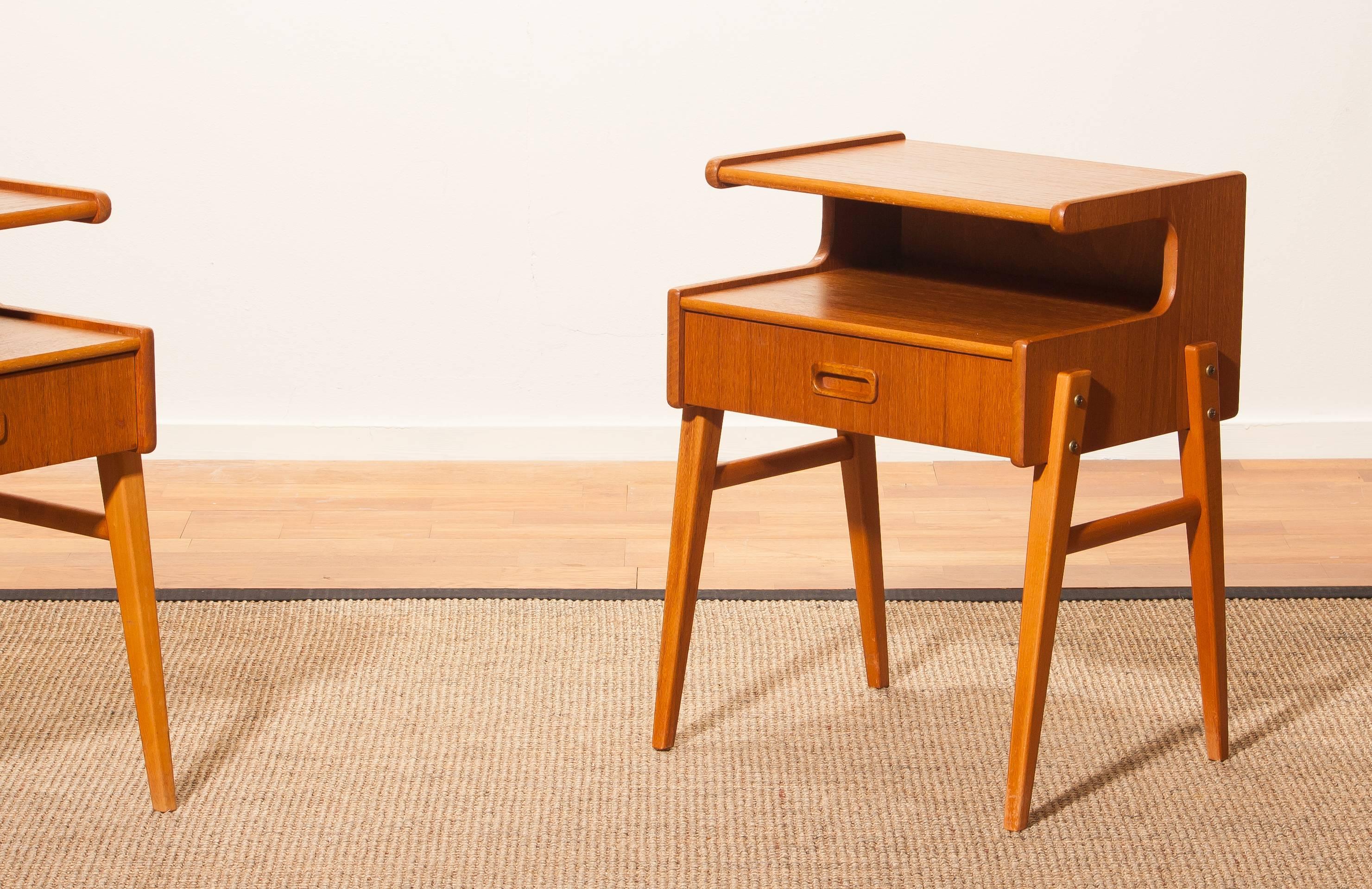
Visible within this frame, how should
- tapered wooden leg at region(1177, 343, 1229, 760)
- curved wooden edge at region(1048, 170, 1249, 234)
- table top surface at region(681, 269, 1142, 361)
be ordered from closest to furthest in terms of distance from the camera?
curved wooden edge at region(1048, 170, 1249, 234) < table top surface at region(681, 269, 1142, 361) < tapered wooden leg at region(1177, 343, 1229, 760)

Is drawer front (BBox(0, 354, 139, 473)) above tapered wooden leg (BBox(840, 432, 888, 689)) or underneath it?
above

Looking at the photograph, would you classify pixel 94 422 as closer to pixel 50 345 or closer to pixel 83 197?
pixel 50 345

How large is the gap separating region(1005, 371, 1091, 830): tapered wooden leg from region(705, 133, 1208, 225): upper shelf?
17 centimetres

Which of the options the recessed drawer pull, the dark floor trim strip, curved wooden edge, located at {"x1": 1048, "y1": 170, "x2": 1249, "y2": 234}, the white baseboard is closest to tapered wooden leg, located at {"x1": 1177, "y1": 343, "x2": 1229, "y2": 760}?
curved wooden edge, located at {"x1": 1048, "y1": 170, "x2": 1249, "y2": 234}

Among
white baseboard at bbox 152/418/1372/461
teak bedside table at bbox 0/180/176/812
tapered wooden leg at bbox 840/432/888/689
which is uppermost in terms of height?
teak bedside table at bbox 0/180/176/812

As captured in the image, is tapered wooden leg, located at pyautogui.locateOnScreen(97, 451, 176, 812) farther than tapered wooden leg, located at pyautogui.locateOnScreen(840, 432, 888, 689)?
No

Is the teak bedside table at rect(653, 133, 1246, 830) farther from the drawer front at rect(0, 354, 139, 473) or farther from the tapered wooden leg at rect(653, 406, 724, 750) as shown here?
the drawer front at rect(0, 354, 139, 473)

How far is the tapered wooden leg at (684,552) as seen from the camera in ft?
5.82

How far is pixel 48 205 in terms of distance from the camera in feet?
5.07

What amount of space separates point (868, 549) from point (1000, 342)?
52 cm

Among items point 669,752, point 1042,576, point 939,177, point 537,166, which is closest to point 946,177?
point 939,177

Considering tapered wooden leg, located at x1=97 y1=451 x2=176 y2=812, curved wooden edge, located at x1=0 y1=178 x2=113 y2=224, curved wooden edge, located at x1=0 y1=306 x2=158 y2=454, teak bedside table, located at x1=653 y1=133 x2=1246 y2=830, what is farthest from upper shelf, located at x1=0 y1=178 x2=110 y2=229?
teak bedside table, located at x1=653 y1=133 x2=1246 y2=830

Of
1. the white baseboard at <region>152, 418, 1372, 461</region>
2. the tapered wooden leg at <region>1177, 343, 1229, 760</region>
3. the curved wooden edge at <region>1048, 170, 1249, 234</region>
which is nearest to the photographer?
the curved wooden edge at <region>1048, 170, 1249, 234</region>

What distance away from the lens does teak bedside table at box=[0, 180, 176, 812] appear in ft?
5.00
